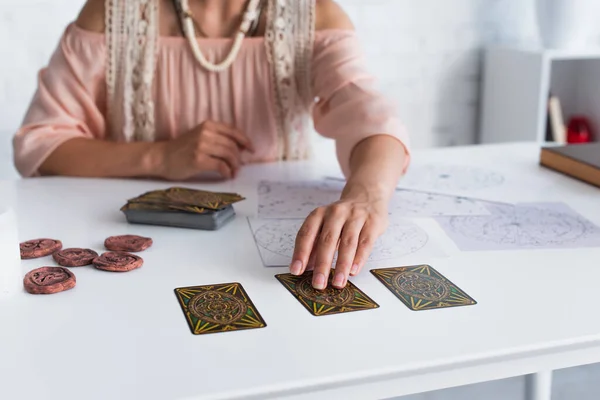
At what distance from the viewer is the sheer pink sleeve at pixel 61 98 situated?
3.68ft

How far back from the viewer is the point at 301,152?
48.4 inches

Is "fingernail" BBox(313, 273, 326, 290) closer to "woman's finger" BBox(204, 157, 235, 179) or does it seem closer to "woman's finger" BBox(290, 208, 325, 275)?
"woman's finger" BBox(290, 208, 325, 275)

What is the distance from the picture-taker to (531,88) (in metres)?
2.35

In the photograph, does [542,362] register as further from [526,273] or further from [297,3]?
[297,3]

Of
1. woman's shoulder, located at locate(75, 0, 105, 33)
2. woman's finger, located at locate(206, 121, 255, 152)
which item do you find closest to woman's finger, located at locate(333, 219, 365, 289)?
woman's finger, located at locate(206, 121, 255, 152)

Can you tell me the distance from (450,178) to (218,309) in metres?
0.57

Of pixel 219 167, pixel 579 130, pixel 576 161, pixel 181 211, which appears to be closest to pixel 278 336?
pixel 181 211

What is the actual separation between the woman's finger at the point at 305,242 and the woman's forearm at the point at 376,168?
11 cm

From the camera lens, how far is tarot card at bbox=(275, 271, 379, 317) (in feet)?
1.98

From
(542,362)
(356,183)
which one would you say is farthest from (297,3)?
(542,362)

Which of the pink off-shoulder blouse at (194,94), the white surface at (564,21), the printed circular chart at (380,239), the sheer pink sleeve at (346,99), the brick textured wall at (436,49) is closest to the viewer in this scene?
the printed circular chart at (380,239)

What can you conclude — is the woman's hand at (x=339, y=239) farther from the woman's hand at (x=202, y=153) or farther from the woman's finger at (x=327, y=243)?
the woman's hand at (x=202, y=153)

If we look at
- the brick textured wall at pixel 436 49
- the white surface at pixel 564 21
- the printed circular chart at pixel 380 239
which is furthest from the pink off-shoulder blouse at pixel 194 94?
the white surface at pixel 564 21

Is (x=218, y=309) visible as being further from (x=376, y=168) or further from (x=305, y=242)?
(x=376, y=168)
